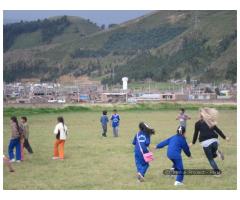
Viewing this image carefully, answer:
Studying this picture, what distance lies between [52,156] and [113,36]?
145 m

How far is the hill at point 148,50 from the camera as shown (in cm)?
8361

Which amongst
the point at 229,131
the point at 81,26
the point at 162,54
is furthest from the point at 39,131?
the point at 81,26

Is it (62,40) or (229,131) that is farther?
(62,40)

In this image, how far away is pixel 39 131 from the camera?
28500 mm

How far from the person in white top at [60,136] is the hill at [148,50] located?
37752 mm

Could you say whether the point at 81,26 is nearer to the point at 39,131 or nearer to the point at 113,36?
the point at 113,36

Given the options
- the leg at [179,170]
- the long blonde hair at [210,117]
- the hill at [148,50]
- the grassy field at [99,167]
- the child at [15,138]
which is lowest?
the grassy field at [99,167]

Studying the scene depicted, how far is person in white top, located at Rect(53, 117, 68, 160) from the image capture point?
56.6ft

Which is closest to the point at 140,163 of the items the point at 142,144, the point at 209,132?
→ the point at 142,144

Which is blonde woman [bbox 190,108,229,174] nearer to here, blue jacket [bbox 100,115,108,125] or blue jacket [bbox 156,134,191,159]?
blue jacket [bbox 156,134,191,159]

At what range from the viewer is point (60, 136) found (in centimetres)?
1733

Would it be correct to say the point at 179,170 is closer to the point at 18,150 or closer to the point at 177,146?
the point at 177,146

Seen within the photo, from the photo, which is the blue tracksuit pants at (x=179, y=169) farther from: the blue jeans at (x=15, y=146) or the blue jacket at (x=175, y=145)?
the blue jeans at (x=15, y=146)

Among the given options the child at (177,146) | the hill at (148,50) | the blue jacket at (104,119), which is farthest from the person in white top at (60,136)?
the hill at (148,50)
